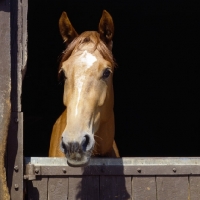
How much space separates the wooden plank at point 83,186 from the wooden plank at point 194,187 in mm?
520

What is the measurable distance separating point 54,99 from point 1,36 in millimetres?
4757

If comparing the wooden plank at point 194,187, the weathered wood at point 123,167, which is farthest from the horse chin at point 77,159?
the wooden plank at point 194,187

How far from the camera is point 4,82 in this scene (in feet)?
8.07

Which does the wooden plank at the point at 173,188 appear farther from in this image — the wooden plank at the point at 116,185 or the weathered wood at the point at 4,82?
the weathered wood at the point at 4,82

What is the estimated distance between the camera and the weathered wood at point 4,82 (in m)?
2.36

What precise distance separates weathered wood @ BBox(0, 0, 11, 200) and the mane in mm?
437

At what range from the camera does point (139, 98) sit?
23.9ft

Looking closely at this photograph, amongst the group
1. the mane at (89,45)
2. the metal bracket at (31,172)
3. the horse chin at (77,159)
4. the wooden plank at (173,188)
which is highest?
the mane at (89,45)

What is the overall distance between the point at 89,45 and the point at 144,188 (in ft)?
2.90

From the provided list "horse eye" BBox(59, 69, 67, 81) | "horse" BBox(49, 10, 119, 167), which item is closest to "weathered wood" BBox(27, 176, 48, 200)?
"horse" BBox(49, 10, 119, 167)

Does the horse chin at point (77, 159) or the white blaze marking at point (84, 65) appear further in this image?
the white blaze marking at point (84, 65)

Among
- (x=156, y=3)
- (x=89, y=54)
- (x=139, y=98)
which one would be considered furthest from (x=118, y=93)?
(x=89, y=54)

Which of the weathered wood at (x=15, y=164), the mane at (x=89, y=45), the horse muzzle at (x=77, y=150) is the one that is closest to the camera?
the horse muzzle at (x=77, y=150)

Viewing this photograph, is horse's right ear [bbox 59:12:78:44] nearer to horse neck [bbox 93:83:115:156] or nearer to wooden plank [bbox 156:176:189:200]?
horse neck [bbox 93:83:115:156]
